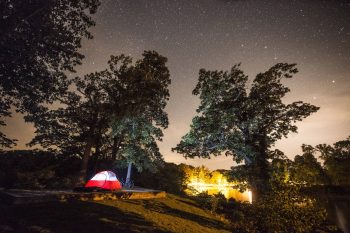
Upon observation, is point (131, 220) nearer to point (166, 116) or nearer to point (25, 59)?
point (25, 59)

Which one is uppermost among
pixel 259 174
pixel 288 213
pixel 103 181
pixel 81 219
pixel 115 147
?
pixel 115 147

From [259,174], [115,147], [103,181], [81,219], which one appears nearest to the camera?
[81,219]

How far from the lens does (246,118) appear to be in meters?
20.8

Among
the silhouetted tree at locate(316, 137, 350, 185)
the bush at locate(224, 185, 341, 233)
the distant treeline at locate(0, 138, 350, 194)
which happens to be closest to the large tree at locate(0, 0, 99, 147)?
the distant treeline at locate(0, 138, 350, 194)

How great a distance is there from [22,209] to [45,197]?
202 cm

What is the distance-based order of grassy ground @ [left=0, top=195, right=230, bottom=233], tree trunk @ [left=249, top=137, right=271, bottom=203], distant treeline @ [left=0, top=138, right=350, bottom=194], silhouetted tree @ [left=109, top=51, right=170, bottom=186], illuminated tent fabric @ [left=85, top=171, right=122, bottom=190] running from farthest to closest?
1. silhouetted tree @ [left=109, top=51, right=170, bottom=186]
2. tree trunk @ [left=249, top=137, right=271, bottom=203]
3. illuminated tent fabric @ [left=85, top=171, right=122, bottom=190]
4. distant treeline @ [left=0, top=138, right=350, bottom=194]
5. grassy ground @ [left=0, top=195, right=230, bottom=233]

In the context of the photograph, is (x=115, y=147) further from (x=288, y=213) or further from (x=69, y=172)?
(x=288, y=213)

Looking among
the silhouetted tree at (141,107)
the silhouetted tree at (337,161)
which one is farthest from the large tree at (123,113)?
the silhouetted tree at (337,161)

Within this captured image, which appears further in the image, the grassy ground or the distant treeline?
the distant treeline

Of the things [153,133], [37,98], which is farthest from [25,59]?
[153,133]

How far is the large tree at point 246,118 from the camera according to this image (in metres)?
19.8

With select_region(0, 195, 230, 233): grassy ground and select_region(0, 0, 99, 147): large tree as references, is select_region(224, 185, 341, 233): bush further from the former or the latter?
select_region(0, 0, 99, 147): large tree

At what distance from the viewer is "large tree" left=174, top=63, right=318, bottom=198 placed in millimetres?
19828

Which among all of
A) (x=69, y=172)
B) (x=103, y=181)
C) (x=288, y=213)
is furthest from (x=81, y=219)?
(x=69, y=172)
